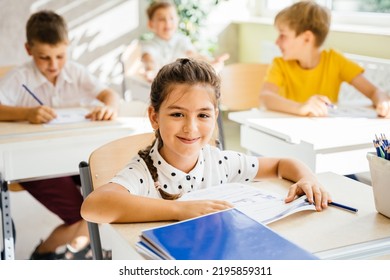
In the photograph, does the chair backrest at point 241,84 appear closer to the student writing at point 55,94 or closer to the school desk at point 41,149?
the student writing at point 55,94

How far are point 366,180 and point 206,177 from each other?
812 mm

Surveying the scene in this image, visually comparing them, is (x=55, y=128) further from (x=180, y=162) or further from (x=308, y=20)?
(x=308, y=20)

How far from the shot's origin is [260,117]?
6.68ft

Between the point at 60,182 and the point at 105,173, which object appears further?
the point at 60,182

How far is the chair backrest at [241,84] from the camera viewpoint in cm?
257

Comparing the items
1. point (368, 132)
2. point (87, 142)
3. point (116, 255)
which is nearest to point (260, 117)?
point (368, 132)

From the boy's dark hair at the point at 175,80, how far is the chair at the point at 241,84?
4.00ft

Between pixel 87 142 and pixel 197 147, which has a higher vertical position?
pixel 197 147

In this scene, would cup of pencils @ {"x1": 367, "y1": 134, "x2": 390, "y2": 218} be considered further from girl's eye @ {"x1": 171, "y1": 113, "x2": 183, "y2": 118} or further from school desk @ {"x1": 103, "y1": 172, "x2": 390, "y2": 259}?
girl's eye @ {"x1": 171, "y1": 113, "x2": 183, "y2": 118}

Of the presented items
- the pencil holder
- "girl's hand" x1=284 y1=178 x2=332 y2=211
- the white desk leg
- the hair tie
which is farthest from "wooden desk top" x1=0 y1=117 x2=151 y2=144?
the pencil holder

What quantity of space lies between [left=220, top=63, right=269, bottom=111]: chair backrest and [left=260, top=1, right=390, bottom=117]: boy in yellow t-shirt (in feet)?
0.70

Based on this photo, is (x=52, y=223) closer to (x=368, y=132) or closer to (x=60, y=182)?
(x=60, y=182)

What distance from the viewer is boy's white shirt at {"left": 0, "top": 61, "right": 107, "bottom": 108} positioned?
230 cm

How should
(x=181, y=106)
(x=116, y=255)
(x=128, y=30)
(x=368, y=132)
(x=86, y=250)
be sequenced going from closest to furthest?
(x=116, y=255) → (x=181, y=106) → (x=368, y=132) → (x=86, y=250) → (x=128, y=30)
